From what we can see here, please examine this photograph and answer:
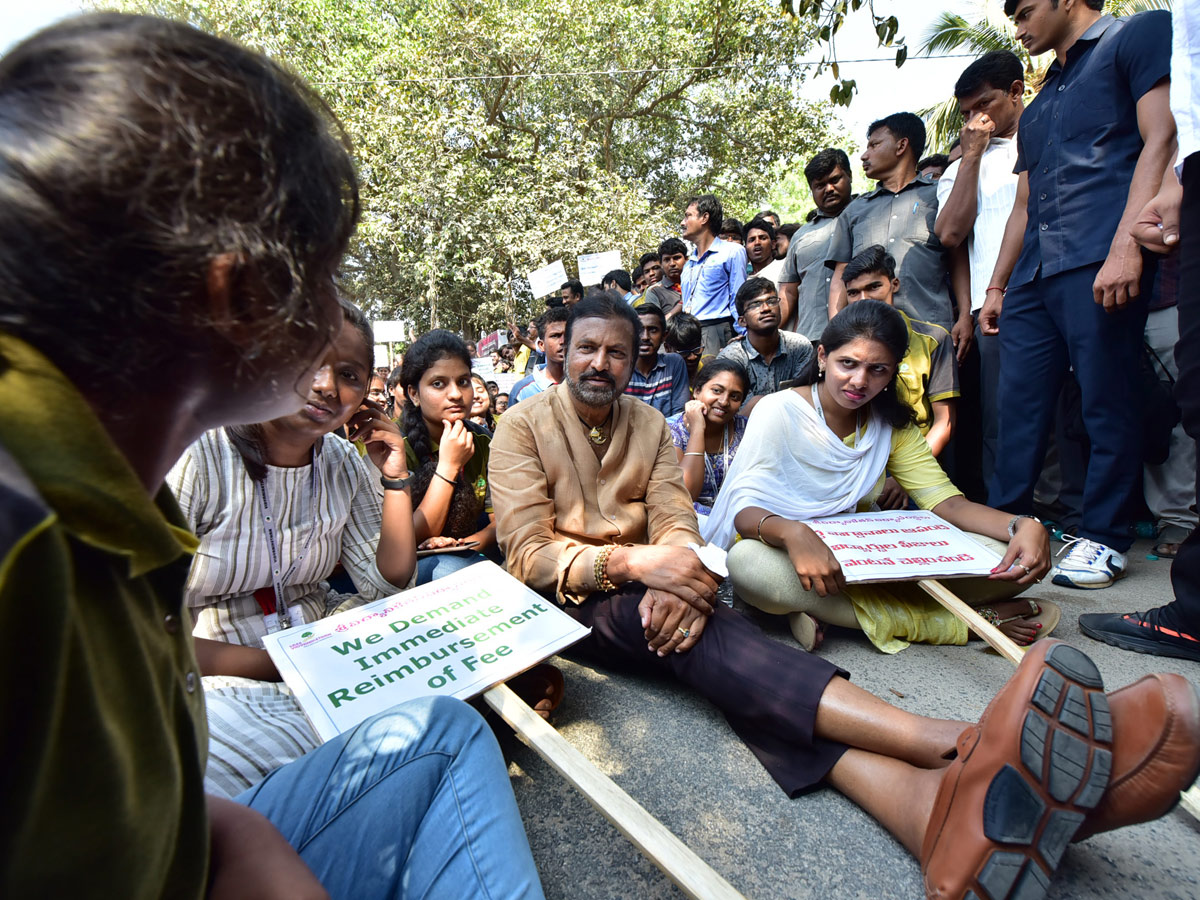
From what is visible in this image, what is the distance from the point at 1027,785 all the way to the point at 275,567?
1.77m

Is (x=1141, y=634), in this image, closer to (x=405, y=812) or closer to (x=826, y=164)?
(x=405, y=812)

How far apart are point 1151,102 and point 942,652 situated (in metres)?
2.22

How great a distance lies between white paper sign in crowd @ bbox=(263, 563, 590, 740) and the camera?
1483 millimetres

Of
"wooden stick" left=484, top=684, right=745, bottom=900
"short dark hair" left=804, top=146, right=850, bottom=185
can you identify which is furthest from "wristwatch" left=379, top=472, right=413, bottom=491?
"short dark hair" left=804, top=146, right=850, bottom=185

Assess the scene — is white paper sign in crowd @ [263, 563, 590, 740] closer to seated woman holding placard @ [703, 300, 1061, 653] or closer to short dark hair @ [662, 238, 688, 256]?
seated woman holding placard @ [703, 300, 1061, 653]

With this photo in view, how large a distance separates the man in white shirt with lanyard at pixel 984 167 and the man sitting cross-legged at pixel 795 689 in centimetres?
225

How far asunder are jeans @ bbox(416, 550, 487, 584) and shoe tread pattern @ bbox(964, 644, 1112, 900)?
1.90m

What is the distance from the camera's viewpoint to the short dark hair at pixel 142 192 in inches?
18.8

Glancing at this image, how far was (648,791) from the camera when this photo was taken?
1604 millimetres

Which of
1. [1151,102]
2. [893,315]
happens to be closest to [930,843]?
[893,315]

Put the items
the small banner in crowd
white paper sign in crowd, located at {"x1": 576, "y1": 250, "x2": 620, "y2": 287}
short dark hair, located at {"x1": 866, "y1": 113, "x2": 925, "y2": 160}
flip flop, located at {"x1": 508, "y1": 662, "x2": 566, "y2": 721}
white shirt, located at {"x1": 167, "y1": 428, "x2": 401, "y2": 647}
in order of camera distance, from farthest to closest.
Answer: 1. the small banner in crowd
2. white paper sign in crowd, located at {"x1": 576, "y1": 250, "x2": 620, "y2": 287}
3. short dark hair, located at {"x1": 866, "y1": 113, "x2": 925, "y2": 160}
4. flip flop, located at {"x1": 508, "y1": 662, "x2": 566, "y2": 721}
5. white shirt, located at {"x1": 167, "y1": 428, "x2": 401, "y2": 647}


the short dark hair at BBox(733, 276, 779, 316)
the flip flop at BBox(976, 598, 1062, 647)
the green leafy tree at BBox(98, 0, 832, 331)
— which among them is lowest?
the flip flop at BBox(976, 598, 1062, 647)

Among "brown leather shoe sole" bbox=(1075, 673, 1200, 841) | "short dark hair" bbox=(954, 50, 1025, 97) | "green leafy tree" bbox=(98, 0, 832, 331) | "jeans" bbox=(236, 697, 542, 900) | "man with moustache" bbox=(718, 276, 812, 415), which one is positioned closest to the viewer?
"jeans" bbox=(236, 697, 542, 900)

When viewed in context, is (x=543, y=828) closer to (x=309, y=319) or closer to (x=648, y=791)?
(x=648, y=791)
